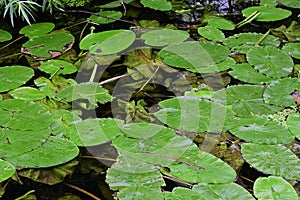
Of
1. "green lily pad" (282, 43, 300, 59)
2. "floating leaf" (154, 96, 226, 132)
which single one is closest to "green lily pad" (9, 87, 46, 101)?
"floating leaf" (154, 96, 226, 132)

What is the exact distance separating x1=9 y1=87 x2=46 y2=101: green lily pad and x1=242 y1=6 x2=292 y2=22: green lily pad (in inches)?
49.4

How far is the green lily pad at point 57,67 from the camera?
5.54ft

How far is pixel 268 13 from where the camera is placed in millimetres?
2191

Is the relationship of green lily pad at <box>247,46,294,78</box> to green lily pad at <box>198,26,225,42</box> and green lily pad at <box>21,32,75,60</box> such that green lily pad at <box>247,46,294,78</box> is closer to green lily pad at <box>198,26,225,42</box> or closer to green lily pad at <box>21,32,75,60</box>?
green lily pad at <box>198,26,225,42</box>

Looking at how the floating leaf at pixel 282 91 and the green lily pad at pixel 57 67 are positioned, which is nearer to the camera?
the floating leaf at pixel 282 91

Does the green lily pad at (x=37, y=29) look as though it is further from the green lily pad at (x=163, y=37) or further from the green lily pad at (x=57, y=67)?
the green lily pad at (x=163, y=37)

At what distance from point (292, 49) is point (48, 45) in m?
1.16

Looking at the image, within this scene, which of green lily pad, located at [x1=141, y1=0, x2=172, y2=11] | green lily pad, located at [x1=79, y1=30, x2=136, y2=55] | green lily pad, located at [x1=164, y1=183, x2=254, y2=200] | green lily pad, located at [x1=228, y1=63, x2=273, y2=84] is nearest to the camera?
green lily pad, located at [x1=164, y1=183, x2=254, y2=200]

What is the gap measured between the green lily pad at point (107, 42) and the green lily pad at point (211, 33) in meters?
0.36

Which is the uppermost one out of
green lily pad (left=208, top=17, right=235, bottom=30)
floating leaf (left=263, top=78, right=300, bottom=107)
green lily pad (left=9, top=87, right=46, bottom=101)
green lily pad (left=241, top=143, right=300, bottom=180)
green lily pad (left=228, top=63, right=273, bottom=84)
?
green lily pad (left=208, top=17, right=235, bottom=30)

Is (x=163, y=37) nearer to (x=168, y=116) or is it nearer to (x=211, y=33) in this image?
(x=211, y=33)

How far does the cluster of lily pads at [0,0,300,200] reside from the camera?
1183mm

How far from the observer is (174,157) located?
125cm

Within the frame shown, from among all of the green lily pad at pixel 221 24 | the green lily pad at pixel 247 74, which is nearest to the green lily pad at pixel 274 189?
the green lily pad at pixel 247 74
